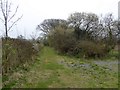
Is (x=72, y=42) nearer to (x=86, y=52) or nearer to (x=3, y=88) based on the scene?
(x=86, y=52)

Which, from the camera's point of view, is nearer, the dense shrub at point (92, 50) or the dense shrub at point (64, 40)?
Answer: the dense shrub at point (92, 50)

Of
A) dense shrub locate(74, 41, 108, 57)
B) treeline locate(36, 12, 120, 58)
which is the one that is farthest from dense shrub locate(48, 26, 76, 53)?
dense shrub locate(74, 41, 108, 57)

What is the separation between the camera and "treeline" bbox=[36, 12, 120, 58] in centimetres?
3031

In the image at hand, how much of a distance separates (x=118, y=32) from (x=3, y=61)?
3644 cm

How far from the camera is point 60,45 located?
3475 centimetres

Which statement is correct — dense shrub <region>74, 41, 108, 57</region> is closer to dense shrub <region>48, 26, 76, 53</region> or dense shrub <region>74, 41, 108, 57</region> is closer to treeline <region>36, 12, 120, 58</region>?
treeline <region>36, 12, 120, 58</region>

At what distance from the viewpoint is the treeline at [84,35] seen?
30.3 metres

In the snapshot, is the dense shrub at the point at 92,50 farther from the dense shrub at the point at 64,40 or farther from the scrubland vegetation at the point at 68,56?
the dense shrub at the point at 64,40

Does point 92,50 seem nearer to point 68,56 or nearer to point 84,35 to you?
point 68,56

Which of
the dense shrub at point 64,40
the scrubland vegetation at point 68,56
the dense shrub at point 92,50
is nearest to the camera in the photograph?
the scrubland vegetation at point 68,56

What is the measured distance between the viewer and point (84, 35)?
1722 inches

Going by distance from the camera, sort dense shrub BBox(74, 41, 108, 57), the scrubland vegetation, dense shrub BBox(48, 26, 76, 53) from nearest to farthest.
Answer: the scrubland vegetation
dense shrub BBox(74, 41, 108, 57)
dense shrub BBox(48, 26, 76, 53)

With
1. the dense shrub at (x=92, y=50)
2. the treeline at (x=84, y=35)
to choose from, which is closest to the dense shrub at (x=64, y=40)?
the treeline at (x=84, y=35)

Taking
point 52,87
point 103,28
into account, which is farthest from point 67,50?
point 52,87
